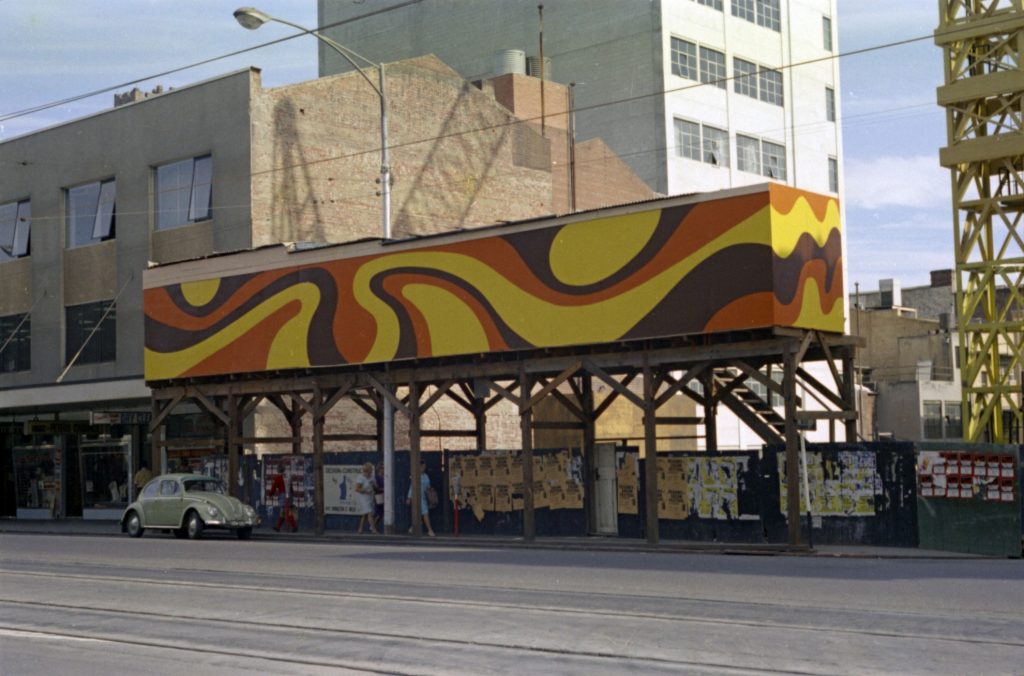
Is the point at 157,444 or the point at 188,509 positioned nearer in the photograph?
the point at 188,509

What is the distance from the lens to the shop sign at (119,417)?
3966 cm

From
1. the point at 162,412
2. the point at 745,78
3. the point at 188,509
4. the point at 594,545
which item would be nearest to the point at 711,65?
the point at 745,78

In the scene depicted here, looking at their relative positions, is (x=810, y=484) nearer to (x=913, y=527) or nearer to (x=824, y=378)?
(x=913, y=527)

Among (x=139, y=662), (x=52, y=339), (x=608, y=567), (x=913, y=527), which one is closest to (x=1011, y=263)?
(x=913, y=527)

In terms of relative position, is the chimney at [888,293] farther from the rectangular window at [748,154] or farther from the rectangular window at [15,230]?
Answer: the rectangular window at [15,230]

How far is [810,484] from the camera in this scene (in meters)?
26.3

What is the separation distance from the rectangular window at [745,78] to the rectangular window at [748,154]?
2.33 metres

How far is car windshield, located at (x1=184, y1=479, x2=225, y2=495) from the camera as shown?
32938mm

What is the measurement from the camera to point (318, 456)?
111 feet

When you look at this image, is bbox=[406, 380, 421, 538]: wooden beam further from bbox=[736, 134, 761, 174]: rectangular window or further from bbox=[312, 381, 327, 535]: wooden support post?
bbox=[736, 134, 761, 174]: rectangular window

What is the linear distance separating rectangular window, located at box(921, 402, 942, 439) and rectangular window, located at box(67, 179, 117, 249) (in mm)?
44319

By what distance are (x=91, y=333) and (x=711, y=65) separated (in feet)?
114

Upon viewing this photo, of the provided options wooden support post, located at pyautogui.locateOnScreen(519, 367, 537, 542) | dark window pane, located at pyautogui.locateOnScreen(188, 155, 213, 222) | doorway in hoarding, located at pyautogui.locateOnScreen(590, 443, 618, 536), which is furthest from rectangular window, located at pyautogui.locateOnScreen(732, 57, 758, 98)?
wooden support post, located at pyautogui.locateOnScreen(519, 367, 537, 542)

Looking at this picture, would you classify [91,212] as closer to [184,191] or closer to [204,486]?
[184,191]
